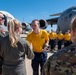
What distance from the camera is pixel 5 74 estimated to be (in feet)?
14.6

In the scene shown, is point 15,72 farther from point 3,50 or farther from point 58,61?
point 58,61

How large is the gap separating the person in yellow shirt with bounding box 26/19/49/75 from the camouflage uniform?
162 inches

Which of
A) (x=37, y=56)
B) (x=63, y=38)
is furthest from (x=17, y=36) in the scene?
(x=63, y=38)

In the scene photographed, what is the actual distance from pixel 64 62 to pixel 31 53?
2.65m

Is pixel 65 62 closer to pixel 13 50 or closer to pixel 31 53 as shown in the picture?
pixel 13 50

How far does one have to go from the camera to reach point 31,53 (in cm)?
464

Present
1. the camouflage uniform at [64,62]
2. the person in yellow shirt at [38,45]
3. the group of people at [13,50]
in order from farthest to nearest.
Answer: the person in yellow shirt at [38,45]
the group of people at [13,50]
the camouflage uniform at [64,62]

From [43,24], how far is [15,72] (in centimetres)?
1009

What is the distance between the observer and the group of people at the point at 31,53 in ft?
6.60

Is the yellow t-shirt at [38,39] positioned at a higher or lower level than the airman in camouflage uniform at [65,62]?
higher

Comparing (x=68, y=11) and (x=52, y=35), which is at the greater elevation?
(x=68, y=11)

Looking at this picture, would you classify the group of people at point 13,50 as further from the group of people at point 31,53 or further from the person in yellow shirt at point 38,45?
the person in yellow shirt at point 38,45

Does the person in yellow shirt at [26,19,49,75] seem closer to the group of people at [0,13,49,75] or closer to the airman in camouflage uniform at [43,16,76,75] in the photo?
the group of people at [0,13,49,75]

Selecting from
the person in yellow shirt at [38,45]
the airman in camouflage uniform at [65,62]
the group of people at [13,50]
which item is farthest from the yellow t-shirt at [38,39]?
the airman in camouflage uniform at [65,62]
